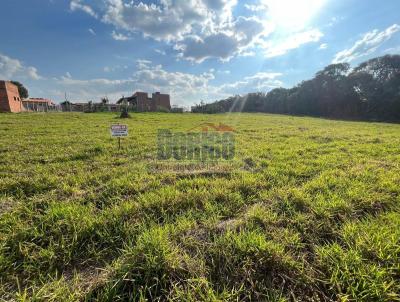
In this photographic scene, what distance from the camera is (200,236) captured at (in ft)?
6.50

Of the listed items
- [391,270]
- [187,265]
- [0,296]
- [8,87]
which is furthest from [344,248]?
[8,87]

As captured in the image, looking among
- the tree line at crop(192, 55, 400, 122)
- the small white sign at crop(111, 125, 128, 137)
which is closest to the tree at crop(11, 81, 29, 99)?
the tree line at crop(192, 55, 400, 122)

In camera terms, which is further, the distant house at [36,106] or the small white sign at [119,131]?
the distant house at [36,106]

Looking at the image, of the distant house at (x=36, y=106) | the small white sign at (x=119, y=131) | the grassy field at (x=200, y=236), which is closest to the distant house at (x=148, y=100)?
the distant house at (x=36, y=106)

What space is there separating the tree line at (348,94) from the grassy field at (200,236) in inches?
1417

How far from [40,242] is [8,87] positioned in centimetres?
3407

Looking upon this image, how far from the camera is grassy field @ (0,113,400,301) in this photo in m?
1.45

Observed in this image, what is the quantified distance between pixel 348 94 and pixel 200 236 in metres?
44.4

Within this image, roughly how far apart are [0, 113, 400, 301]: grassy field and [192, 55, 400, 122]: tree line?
35984 millimetres

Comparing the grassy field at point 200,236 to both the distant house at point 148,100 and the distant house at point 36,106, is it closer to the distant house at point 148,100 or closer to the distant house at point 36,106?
the distant house at point 36,106

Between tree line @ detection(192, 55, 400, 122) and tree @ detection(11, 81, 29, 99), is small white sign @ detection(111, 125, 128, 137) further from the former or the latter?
tree @ detection(11, 81, 29, 99)

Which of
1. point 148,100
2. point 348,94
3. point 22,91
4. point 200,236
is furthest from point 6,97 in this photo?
point 348,94

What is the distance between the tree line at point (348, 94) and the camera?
32.2 m

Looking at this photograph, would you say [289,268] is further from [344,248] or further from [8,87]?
[8,87]
